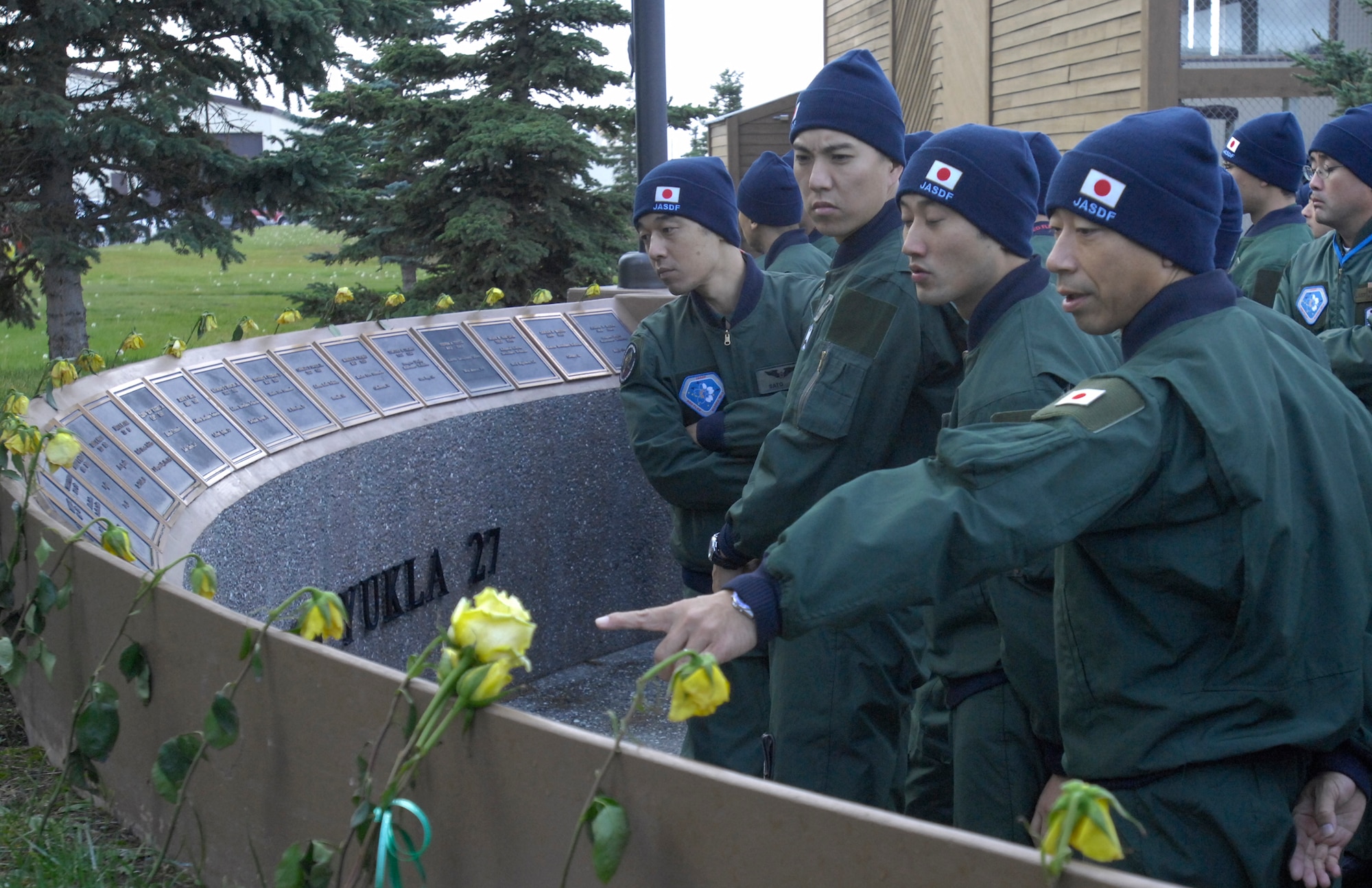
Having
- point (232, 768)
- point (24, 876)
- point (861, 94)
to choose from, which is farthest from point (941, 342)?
point (24, 876)

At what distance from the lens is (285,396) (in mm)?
4734

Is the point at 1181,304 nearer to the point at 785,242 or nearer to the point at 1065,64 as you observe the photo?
the point at 785,242

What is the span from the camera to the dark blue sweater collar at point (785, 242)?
20.2 feet

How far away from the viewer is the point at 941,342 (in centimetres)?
321

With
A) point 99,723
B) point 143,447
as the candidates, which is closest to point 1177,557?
point 99,723

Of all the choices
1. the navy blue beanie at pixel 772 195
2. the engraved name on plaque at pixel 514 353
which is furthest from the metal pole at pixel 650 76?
the engraved name on plaque at pixel 514 353

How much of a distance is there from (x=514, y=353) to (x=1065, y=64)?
829 cm

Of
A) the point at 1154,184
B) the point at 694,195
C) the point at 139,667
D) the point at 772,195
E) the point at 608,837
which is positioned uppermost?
the point at 1154,184

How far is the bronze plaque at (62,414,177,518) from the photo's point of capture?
11.8ft

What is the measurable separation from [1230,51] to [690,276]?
9.36 metres

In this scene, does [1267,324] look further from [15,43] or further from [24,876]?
[15,43]

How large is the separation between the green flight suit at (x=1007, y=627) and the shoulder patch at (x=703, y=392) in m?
1.62

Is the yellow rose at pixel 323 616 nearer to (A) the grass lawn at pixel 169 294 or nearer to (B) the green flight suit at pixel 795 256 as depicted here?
(A) the grass lawn at pixel 169 294

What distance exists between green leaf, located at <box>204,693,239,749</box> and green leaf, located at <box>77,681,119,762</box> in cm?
41
